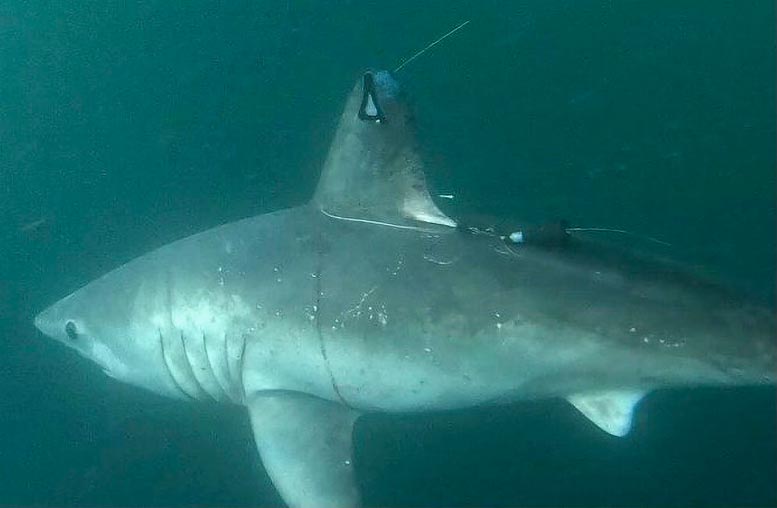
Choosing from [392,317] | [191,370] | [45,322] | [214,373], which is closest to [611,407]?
[392,317]

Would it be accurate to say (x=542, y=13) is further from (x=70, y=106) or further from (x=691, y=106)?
(x=70, y=106)

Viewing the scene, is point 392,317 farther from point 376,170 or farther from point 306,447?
point 306,447

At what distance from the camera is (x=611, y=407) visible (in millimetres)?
4961

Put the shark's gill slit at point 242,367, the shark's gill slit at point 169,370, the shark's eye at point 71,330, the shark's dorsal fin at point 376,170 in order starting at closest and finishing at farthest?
the shark's dorsal fin at point 376,170
the shark's gill slit at point 242,367
the shark's gill slit at point 169,370
the shark's eye at point 71,330

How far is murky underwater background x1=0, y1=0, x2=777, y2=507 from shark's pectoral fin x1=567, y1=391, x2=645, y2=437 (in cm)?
111

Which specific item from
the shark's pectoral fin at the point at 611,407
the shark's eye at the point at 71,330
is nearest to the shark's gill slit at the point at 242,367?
the shark's eye at the point at 71,330

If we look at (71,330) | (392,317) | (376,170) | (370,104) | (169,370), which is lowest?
(169,370)

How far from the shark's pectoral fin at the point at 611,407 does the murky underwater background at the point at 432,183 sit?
111 cm

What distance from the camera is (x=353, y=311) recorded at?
5051mm

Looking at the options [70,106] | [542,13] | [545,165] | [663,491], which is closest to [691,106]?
[545,165]

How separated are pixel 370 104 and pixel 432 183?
4559 millimetres

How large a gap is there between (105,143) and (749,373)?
36.6ft

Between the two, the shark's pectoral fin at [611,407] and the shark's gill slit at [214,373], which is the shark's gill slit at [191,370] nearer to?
the shark's gill slit at [214,373]

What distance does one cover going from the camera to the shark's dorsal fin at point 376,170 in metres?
5.05
